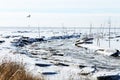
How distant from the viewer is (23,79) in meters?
9.35

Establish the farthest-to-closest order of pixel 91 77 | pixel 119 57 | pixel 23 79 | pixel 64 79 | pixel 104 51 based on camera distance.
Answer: pixel 104 51
pixel 119 57
pixel 91 77
pixel 64 79
pixel 23 79

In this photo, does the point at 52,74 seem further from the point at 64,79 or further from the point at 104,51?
the point at 104,51

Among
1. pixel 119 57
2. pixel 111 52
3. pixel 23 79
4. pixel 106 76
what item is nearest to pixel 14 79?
pixel 23 79

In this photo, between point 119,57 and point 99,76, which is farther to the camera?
point 119,57

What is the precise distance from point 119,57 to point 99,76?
650 inches

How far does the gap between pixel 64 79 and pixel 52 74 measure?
273cm

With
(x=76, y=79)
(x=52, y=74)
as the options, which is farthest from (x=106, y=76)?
(x=52, y=74)

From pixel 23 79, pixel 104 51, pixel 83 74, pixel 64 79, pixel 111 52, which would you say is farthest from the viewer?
pixel 104 51

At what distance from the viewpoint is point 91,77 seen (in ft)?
59.2

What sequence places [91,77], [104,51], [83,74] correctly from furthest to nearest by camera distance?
[104,51] < [83,74] < [91,77]

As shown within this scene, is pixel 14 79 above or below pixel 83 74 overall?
above

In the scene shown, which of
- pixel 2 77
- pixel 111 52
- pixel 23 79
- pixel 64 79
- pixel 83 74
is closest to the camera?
pixel 2 77

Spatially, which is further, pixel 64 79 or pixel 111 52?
pixel 111 52

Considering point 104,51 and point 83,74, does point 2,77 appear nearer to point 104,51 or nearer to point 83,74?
point 83,74
